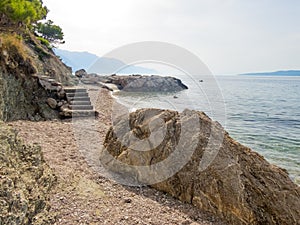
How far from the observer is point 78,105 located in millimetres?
11023

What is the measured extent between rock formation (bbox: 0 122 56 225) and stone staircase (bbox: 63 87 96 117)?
600 centimetres

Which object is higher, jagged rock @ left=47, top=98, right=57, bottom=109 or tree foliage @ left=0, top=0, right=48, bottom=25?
tree foliage @ left=0, top=0, right=48, bottom=25

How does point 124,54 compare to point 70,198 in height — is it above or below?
above

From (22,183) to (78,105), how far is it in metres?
8.07

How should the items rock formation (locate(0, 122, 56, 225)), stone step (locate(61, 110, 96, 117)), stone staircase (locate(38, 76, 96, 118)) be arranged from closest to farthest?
rock formation (locate(0, 122, 56, 225))
stone step (locate(61, 110, 96, 117))
stone staircase (locate(38, 76, 96, 118))

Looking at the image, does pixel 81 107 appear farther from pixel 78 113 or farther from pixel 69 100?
pixel 78 113

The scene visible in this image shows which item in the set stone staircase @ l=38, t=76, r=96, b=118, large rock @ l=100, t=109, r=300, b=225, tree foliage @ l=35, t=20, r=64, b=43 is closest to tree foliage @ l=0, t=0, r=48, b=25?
stone staircase @ l=38, t=76, r=96, b=118

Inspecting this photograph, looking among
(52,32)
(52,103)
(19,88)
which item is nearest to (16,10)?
(19,88)

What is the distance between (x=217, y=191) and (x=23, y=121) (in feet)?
22.1

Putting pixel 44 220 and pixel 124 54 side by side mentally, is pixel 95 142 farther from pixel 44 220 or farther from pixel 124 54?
pixel 44 220

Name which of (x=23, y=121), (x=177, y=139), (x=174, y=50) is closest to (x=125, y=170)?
(x=177, y=139)

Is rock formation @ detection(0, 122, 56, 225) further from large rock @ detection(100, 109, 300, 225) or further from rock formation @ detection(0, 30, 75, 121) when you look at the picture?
rock formation @ detection(0, 30, 75, 121)

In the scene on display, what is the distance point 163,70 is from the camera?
7.76m

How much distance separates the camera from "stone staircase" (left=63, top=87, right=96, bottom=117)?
10185mm
